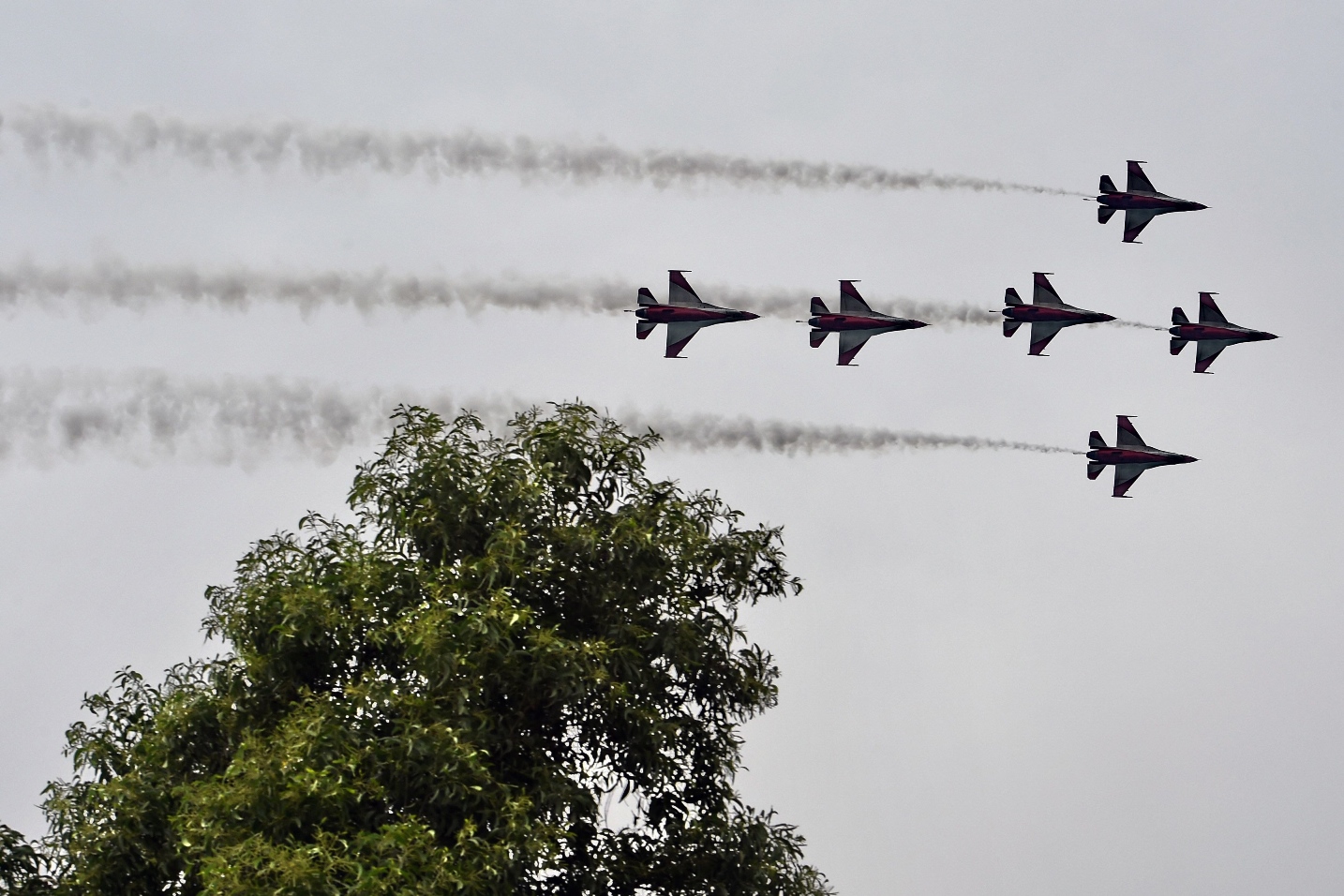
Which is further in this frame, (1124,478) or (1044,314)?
(1124,478)

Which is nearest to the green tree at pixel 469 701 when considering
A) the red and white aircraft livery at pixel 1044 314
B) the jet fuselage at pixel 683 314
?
the jet fuselage at pixel 683 314

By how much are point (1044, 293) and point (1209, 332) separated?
766cm

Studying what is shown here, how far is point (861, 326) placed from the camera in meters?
57.3

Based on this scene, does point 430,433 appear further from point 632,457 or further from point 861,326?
point 861,326

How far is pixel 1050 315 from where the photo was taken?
6469 centimetres

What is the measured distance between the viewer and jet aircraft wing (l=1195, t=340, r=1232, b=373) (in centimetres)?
6975

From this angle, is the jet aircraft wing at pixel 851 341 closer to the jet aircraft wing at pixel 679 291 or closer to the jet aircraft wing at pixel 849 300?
the jet aircraft wing at pixel 849 300

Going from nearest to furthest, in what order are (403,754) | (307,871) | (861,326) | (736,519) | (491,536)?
(307,871) < (403,754) < (491,536) < (736,519) < (861,326)

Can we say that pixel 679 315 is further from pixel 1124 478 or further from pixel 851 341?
pixel 1124 478

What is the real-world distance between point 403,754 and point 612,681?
397 cm

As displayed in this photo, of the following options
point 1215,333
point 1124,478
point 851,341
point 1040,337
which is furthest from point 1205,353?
point 851,341

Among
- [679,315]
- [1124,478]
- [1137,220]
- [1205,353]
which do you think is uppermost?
[1137,220]

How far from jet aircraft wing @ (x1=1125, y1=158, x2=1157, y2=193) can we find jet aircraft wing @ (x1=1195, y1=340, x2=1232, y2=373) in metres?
6.57

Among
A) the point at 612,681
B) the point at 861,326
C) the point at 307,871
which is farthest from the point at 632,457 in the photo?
the point at 861,326
